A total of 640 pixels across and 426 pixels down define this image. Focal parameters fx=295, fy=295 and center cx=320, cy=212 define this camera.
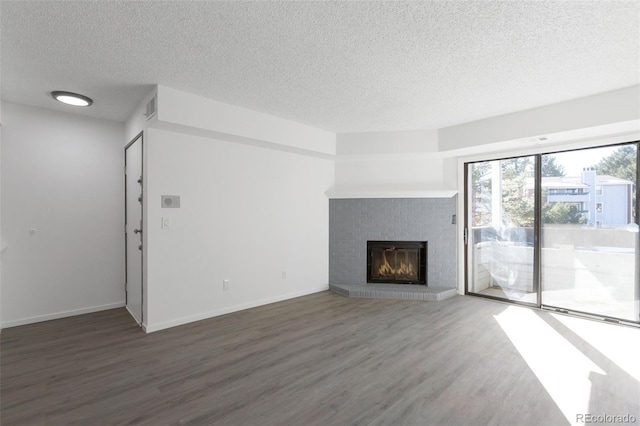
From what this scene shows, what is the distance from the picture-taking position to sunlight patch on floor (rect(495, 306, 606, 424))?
2096mm

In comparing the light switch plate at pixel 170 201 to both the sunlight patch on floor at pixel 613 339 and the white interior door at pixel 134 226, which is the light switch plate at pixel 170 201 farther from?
the sunlight patch on floor at pixel 613 339

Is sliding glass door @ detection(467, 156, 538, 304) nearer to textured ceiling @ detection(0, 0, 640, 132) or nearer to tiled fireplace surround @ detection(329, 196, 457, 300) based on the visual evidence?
tiled fireplace surround @ detection(329, 196, 457, 300)

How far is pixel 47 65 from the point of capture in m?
A: 2.61

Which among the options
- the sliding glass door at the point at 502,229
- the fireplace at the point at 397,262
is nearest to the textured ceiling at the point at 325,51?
the sliding glass door at the point at 502,229

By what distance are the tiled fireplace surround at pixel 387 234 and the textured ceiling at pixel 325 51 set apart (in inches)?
69.9

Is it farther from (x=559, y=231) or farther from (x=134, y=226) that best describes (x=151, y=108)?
(x=559, y=231)

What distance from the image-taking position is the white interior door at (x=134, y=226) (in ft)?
11.5

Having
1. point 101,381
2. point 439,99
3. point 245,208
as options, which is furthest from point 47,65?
point 439,99

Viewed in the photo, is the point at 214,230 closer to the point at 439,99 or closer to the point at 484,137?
the point at 439,99

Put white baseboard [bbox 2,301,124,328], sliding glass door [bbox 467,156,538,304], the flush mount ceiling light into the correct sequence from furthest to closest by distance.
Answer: sliding glass door [bbox 467,156,538,304]
white baseboard [bbox 2,301,124,328]
the flush mount ceiling light

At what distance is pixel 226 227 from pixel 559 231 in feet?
14.5

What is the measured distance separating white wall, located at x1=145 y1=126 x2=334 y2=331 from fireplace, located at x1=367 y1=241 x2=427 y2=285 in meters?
0.89

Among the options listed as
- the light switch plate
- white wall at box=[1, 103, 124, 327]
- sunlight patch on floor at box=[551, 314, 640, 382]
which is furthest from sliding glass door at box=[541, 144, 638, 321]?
white wall at box=[1, 103, 124, 327]

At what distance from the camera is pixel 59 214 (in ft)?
12.3
